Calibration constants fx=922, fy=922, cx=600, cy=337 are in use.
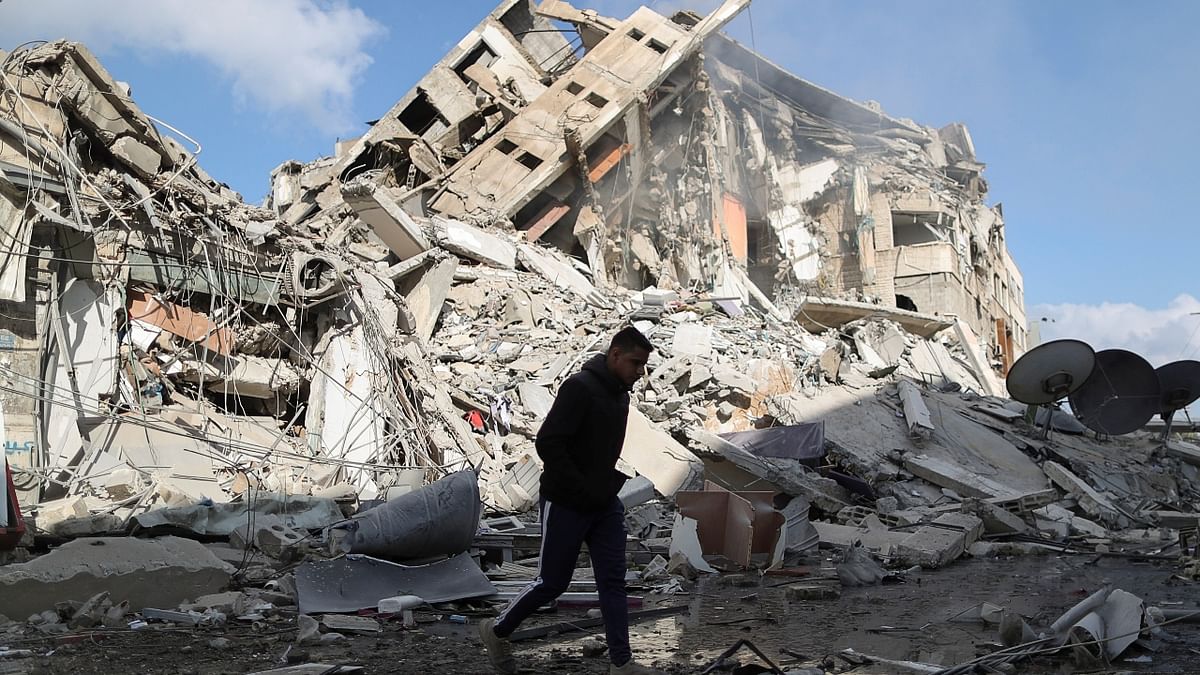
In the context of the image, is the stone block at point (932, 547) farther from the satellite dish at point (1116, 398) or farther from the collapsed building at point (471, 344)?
the satellite dish at point (1116, 398)

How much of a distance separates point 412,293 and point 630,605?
8217 millimetres

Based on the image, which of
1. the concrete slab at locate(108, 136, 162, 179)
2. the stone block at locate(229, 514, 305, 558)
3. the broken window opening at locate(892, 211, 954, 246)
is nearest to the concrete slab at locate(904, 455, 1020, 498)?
the stone block at locate(229, 514, 305, 558)

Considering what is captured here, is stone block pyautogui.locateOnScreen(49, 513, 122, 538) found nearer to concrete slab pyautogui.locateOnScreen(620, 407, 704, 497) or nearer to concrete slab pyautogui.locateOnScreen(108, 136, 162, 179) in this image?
concrete slab pyautogui.locateOnScreen(108, 136, 162, 179)

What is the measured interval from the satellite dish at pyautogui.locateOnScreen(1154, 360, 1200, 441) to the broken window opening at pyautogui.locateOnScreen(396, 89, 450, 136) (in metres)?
16.0

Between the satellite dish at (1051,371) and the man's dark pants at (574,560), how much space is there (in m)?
9.04

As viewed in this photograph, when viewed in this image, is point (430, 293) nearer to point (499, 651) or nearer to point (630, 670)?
point (499, 651)

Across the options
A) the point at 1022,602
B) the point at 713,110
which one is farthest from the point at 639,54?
the point at 1022,602

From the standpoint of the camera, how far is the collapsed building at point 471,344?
6.89 m

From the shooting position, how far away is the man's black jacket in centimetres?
323

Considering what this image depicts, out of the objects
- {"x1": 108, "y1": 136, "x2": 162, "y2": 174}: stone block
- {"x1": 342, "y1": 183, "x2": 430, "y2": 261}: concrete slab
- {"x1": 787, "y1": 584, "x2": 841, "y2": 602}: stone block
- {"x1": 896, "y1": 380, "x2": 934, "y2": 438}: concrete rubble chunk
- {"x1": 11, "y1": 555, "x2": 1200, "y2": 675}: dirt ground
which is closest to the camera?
{"x1": 11, "y1": 555, "x2": 1200, "y2": 675}: dirt ground

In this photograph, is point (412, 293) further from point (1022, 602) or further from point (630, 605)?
point (1022, 602)

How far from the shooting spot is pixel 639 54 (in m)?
20.9

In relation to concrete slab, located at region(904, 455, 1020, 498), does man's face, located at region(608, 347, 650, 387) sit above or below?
above

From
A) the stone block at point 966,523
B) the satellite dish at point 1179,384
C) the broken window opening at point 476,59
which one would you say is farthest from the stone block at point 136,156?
the broken window opening at point 476,59
